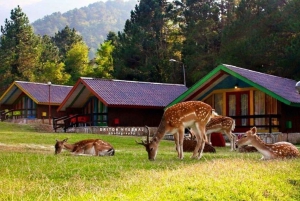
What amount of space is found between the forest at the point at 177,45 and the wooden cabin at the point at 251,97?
747cm

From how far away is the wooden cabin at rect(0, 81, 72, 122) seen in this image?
45.5 metres

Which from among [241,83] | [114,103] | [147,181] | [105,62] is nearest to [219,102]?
[241,83]

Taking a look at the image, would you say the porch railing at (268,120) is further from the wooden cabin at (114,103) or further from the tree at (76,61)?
the tree at (76,61)

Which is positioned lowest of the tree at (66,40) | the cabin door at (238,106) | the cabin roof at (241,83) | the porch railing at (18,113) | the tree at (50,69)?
the porch railing at (18,113)

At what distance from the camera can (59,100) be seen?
46.2m

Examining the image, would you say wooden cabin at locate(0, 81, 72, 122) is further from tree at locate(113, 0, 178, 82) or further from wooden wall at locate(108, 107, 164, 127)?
wooden wall at locate(108, 107, 164, 127)

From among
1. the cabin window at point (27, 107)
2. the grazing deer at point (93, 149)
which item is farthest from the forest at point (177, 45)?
the grazing deer at point (93, 149)

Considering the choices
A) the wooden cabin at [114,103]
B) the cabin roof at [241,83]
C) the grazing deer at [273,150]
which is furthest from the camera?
the wooden cabin at [114,103]

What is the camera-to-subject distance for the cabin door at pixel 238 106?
2689 centimetres

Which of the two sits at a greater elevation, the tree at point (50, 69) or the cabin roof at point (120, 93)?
the tree at point (50, 69)

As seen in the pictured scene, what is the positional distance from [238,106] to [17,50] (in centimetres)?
4413

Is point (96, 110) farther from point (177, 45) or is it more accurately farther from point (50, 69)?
point (50, 69)

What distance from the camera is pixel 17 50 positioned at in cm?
6544

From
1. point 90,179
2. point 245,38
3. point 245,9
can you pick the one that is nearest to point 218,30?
point 245,9
